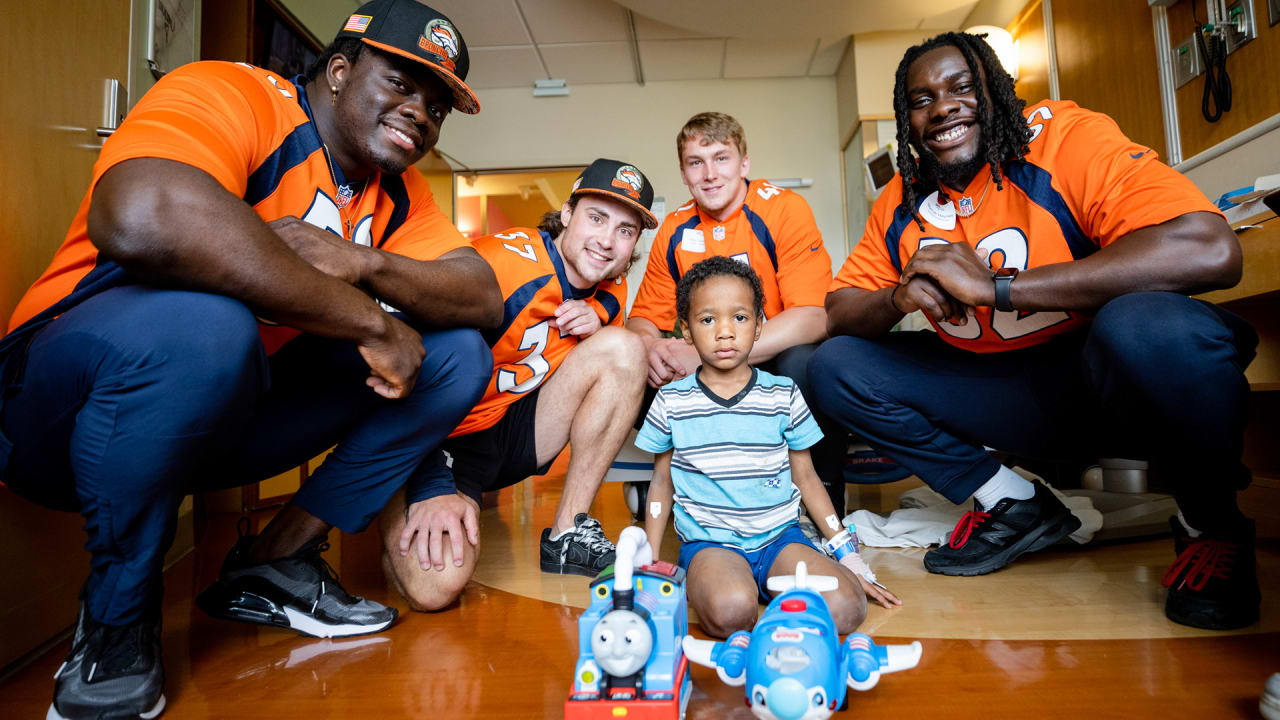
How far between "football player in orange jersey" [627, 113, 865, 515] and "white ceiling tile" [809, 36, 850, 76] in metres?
3.40

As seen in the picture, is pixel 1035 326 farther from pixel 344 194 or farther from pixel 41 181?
pixel 41 181

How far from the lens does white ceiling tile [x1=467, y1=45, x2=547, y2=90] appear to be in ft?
17.2

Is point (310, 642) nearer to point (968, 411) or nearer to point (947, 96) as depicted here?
point (968, 411)

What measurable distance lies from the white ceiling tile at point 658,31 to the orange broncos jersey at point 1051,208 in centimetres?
374

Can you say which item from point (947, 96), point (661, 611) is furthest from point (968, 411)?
point (661, 611)

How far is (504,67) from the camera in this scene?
5504 millimetres

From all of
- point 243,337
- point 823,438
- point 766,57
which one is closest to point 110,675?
point 243,337

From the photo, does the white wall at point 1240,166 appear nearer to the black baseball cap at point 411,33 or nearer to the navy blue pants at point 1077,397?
the navy blue pants at point 1077,397

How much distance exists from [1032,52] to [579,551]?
165 inches

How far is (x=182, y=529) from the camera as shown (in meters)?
1.86

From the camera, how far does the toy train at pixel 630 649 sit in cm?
77

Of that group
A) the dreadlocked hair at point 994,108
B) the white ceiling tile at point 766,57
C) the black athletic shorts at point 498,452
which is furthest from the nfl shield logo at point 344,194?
the white ceiling tile at point 766,57

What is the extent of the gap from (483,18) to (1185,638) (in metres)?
5.02

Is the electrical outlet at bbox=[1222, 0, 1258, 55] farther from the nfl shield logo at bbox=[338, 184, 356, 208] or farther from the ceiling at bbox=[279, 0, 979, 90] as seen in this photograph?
the nfl shield logo at bbox=[338, 184, 356, 208]
